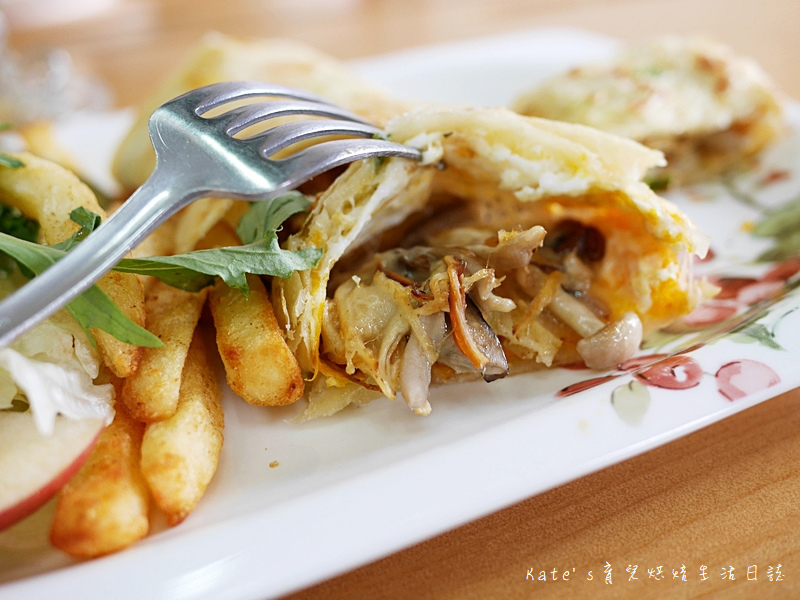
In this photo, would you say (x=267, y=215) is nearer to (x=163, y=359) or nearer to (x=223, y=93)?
(x=223, y=93)

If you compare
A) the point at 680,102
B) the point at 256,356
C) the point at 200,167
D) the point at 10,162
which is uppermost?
the point at 200,167

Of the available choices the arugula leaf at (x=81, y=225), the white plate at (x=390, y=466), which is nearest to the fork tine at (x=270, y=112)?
the arugula leaf at (x=81, y=225)

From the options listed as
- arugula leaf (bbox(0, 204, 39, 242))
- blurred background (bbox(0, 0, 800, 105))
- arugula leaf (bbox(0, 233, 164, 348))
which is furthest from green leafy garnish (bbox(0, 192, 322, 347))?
blurred background (bbox(0, 0, 800, 105))

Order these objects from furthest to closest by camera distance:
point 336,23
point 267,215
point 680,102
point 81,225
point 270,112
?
point 336,23 < point 680,102 < point 267,215 < point 270,112 < point 81,225

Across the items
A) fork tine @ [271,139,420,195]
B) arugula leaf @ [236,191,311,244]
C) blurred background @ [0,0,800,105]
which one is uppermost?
fork tine @ [271,139,420,195]

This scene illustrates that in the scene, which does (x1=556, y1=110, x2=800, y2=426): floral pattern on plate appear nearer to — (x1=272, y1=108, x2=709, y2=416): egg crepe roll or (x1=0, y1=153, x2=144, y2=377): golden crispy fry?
(x1=272, y1=108, x2=709, y2=416): egg crepe roll

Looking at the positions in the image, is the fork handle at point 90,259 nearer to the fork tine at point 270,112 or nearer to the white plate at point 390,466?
the fork tine at point 270,112

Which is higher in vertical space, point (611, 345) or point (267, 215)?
point (267, 215)

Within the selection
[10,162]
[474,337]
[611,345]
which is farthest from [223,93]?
[611,345]
